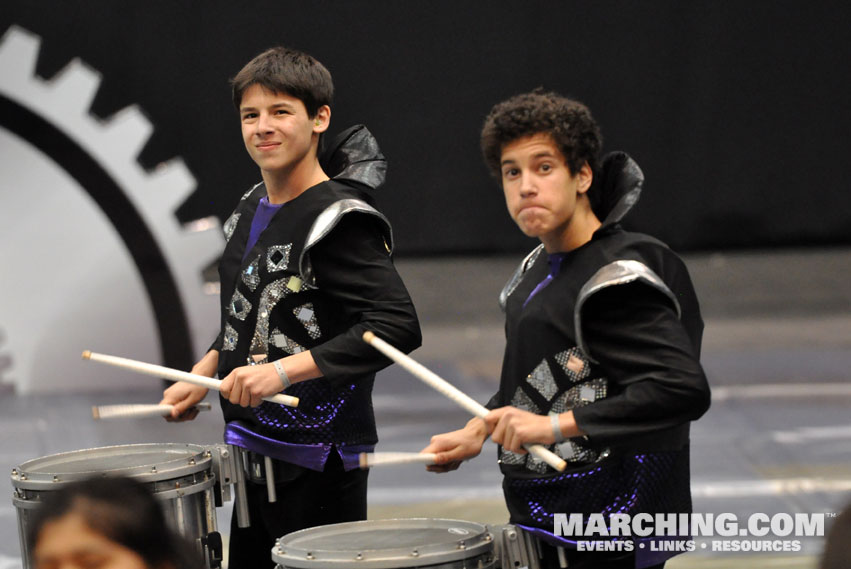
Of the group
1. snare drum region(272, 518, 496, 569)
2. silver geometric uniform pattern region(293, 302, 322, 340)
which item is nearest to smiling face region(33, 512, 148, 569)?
snare drum region(272, 518, 496, 569)

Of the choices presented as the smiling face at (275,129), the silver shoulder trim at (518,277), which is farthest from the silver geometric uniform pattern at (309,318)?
the silver shoulder trim at (518,277)

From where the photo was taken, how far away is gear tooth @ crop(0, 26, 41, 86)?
6199 millimetres

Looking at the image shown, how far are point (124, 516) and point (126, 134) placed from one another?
5166 millimetres

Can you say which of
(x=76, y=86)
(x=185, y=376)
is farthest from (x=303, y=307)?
(x=76, y=86)

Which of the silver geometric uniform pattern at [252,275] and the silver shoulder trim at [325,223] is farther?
the silver geometric uniform pattern at [252,275]

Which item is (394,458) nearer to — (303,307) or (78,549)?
(303,307)

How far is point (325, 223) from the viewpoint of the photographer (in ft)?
7.76

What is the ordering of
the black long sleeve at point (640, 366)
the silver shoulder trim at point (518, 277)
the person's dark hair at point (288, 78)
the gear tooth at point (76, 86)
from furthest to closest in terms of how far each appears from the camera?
the gear tooth at point (76, 86), the person's dark hair at point (288, 78), the silver shoulder trim at point (518, 277), the black long sleeve at point (640, 366)

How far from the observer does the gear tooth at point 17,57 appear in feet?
20.3

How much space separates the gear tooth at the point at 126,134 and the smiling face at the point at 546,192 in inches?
175

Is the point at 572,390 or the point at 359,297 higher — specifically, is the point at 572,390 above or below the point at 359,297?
below

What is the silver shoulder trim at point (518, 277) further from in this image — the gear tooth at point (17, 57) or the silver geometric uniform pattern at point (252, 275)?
the gear tooth at point (17, 57)

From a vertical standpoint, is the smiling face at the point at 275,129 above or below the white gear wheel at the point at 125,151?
below

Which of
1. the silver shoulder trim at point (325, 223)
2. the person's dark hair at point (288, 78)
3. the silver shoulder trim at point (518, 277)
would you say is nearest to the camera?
the silver shoulder trim at point (518, 277)
